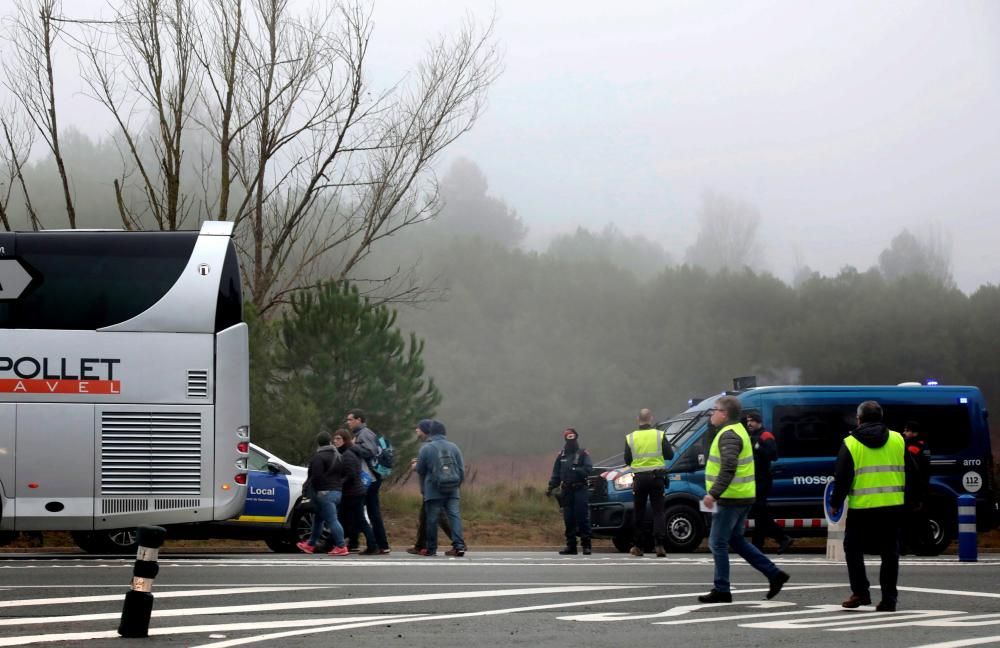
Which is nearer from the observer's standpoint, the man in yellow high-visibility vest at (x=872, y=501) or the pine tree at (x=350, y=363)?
the man in yellow high-visibility vest at (x=872, y=501)

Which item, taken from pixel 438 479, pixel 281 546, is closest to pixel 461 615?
pixel 438 479

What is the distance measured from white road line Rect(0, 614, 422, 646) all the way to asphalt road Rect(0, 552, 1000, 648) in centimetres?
1

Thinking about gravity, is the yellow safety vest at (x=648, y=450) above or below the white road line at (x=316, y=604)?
above

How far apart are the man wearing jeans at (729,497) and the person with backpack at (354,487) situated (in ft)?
25.7

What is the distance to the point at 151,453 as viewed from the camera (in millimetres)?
15648

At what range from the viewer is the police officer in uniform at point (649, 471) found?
19281 mm

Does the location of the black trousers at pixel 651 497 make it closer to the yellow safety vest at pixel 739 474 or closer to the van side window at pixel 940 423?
the van side window at pixel 940 423

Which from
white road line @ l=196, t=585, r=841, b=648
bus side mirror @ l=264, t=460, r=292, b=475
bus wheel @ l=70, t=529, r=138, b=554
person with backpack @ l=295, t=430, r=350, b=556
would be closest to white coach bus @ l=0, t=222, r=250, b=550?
bus wheel @ l=70, t=529, r=138, b=554

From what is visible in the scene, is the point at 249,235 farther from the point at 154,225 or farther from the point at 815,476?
the point at 815,476

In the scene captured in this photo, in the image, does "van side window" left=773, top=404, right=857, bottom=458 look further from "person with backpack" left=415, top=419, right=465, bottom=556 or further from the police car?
the police car

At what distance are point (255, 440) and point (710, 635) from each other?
16.9 m

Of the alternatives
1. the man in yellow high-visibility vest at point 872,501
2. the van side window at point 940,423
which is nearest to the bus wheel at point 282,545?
the van side window at point 940,423

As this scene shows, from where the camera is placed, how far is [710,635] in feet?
31.1

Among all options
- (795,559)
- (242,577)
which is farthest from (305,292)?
(242,577)
